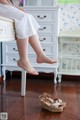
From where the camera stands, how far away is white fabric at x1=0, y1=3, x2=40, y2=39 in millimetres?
1728

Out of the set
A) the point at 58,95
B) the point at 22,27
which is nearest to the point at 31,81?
the point at 58,95

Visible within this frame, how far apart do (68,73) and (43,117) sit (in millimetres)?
1558

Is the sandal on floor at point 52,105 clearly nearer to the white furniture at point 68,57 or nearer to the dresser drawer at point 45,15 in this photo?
the white furniture at point 68,57

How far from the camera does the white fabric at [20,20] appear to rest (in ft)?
5.67

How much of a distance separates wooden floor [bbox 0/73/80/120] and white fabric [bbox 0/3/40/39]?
27.9 inches

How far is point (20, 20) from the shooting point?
1740 mm

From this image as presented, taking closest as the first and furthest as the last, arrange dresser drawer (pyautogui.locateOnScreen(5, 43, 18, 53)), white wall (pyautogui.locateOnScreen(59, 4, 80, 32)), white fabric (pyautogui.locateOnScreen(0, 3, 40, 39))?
white fabric (pyautogui.locateOnScreen(0, 3, 40, 39)) → dresser drawer (pyautogui.locateOnScreen(5, 43, 18, 53)) → white wall (pyautogui.locateOnScreen(59, 4, 80, 32))

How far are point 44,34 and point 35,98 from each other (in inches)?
43.5

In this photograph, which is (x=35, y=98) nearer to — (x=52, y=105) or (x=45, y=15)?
(x=52, y=105)

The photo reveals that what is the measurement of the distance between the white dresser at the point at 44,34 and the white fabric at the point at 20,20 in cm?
163

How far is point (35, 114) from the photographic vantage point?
83.0 inches

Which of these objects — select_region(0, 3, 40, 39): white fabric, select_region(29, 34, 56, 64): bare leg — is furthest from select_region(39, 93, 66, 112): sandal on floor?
select_region(0, 3, 40, 39): white fabric

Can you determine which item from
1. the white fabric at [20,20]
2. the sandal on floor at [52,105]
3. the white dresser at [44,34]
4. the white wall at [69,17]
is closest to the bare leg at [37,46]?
the white fabric at [20,20]

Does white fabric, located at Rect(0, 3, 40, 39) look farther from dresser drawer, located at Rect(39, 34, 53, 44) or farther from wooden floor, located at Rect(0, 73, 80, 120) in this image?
dresser drawer, located at Rect(39, 34, 53, 44)
